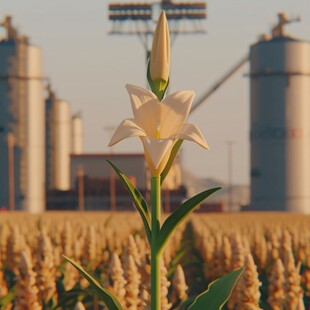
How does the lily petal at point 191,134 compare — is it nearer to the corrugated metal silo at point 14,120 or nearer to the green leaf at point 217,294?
the green leaf at point 217,294

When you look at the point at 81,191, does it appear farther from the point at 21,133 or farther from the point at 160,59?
the point at 160,59

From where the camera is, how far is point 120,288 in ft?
24.2

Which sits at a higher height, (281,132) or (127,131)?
(281,132)

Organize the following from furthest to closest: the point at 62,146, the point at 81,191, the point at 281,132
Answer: the point at 62,146 < the point at 81,191 < the point at 281,132

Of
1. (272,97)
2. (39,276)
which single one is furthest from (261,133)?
(39,276)

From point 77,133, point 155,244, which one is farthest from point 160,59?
point 77,133

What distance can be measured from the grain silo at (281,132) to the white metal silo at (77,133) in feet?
140

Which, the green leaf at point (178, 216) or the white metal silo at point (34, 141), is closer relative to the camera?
the green leaf at point (178, 216)

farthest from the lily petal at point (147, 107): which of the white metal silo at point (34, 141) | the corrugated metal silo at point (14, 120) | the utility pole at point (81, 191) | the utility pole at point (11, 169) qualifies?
the utility pole at point (81, 191)

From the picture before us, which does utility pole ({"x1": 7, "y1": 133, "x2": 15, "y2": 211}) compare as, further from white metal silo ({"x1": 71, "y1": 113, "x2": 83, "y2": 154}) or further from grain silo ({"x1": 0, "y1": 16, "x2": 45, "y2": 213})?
white metal silo ({"x1": 71, "y1": 113, "x2": 83, "y2": 154})

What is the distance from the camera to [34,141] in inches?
3600

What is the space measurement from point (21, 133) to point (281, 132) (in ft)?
69.0

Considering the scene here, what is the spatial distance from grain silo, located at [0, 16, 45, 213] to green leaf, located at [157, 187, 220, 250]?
85.6 m

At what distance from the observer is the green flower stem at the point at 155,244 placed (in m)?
4.39
